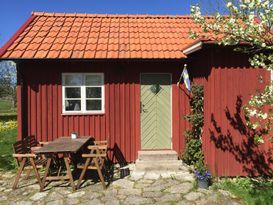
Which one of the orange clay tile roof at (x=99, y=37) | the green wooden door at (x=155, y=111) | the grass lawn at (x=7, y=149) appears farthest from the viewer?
the green wooden door at (x=155, y=111)

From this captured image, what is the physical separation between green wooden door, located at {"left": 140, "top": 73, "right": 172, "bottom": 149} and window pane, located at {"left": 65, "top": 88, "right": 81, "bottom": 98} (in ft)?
5.97

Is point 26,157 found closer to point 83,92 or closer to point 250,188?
point 83,92

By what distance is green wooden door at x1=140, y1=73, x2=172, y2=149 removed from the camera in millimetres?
9578

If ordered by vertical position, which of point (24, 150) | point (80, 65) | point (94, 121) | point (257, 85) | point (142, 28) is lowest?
point (24, 150)

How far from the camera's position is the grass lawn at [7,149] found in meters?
9.28

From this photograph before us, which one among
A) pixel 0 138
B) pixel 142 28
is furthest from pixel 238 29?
pixel 0 138

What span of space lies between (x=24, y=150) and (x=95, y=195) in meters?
2.55

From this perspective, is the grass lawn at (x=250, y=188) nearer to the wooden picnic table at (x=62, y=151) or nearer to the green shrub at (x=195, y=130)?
the green shrub at (x=195, y=130)

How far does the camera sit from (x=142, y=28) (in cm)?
1080

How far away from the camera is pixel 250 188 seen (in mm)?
7059

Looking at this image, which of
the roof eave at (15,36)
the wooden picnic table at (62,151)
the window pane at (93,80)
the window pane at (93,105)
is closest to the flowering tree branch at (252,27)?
the wooden picnic table at (62,151)

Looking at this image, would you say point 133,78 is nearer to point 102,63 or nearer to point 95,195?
point 102,63

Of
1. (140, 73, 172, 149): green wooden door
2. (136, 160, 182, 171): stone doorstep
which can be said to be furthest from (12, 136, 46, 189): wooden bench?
(140, 73, 172, 149): green wooden door

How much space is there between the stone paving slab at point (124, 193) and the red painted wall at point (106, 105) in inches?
69.1
